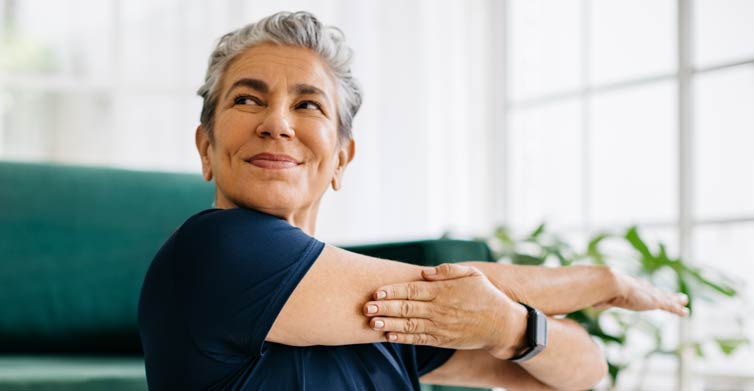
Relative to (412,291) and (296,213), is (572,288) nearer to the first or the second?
(412,291)

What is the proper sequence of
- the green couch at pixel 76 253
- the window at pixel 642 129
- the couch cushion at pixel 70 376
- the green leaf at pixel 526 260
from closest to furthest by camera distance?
1. the couch cushion at pixel 70 376
2. the green couch at pixel 76 253
3. the green leaf at pixel 526 260
4. the window at pixel 642 129

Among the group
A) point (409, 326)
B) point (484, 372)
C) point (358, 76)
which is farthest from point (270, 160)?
point (358, 76)

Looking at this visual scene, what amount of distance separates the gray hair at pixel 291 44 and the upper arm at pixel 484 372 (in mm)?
427

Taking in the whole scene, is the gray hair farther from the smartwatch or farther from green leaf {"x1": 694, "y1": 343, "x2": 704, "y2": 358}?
green leaf {"x1": 694, "y1": 343, "x2": 704, "y2": 358}

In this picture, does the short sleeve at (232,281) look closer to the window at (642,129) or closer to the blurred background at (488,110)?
the blurred background at (488,110)

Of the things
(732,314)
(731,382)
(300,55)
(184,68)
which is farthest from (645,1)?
(300,55)

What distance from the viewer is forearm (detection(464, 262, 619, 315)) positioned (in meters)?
1.46

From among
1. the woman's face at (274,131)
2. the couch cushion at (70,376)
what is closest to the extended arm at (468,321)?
the woman's face at (274,131)

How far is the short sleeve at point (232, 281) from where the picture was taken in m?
1.20

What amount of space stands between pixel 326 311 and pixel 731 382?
8.54ft

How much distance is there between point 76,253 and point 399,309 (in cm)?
192

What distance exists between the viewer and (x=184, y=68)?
13.5 feet

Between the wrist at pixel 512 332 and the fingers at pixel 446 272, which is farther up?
the fingers at pixel 446 272

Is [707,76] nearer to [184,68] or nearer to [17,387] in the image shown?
[184,68]
